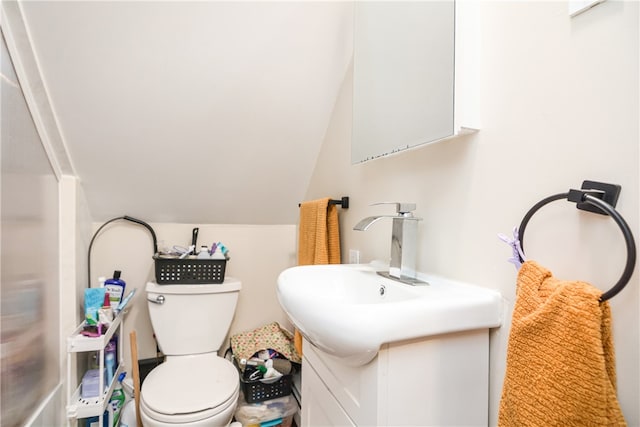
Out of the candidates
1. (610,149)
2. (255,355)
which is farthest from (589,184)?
(255,355)

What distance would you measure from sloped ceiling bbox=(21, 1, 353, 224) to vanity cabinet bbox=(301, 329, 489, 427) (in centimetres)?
115

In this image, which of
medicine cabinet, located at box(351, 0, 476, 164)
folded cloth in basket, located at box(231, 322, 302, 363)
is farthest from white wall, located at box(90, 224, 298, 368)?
medicine cabinet, located at box(351, 0, 476, 164)

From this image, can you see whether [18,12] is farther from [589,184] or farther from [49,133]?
[589,184]

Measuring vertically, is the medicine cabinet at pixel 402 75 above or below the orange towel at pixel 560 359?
above

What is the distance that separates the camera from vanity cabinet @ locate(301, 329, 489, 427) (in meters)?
0.59

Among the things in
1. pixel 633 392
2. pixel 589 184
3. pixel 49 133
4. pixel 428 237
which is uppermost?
pixel 49 133

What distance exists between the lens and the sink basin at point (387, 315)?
1.80 feet

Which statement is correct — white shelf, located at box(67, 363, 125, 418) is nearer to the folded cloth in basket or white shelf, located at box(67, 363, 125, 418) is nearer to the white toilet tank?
the white toilet tank

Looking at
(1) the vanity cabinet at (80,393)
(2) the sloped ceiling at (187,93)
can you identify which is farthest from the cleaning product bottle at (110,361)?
(2) the sloped ceiling at (187,93)

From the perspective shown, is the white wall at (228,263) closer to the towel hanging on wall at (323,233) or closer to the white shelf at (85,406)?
the white shelf at (85,406)

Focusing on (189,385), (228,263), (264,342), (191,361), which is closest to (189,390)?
(189,385)

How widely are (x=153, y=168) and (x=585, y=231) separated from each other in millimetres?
1674

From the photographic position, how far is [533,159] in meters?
0.64

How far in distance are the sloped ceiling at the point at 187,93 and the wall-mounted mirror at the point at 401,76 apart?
246 mm
